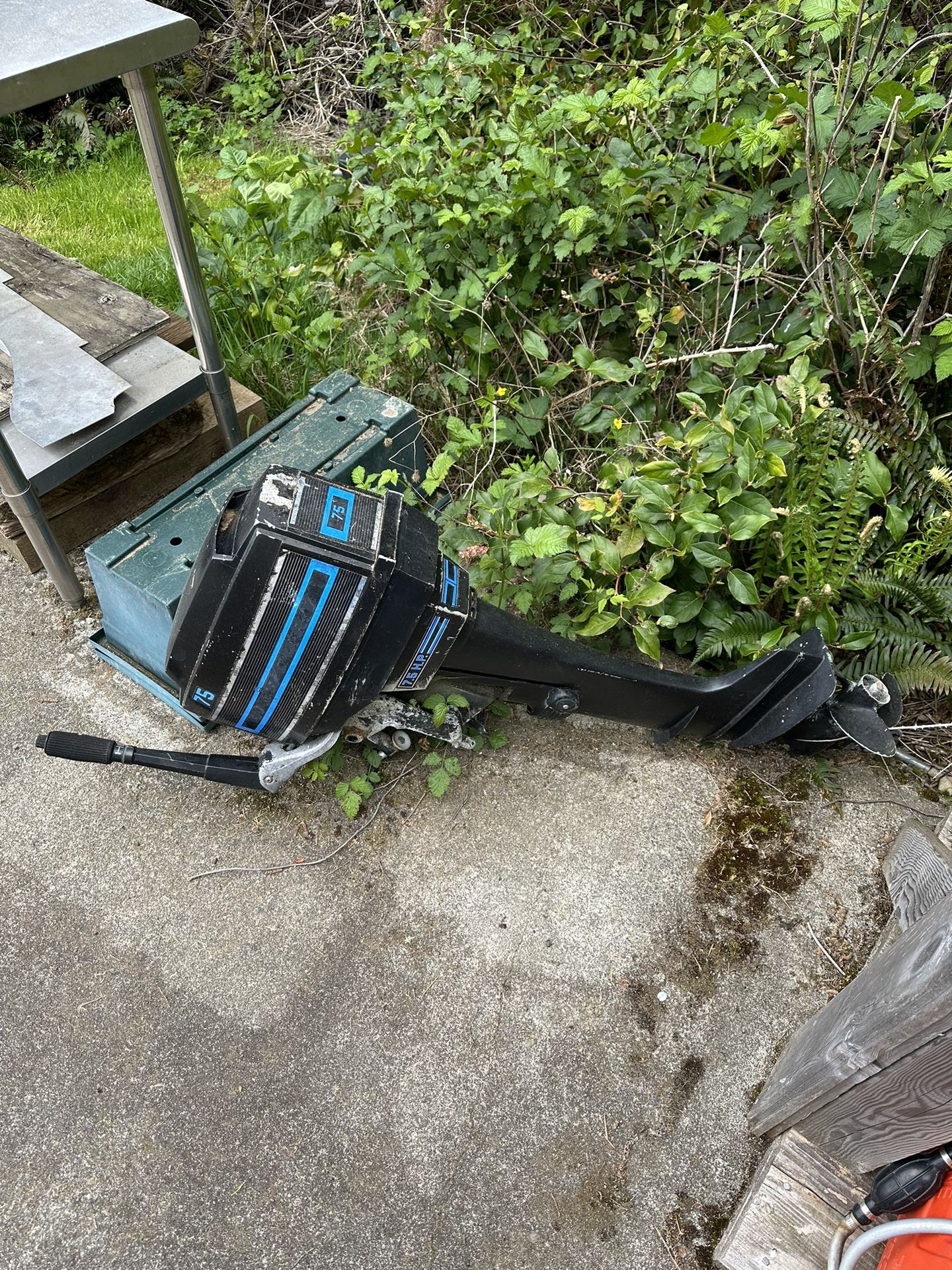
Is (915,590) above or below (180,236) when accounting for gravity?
below

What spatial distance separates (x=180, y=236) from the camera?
2.07 meters

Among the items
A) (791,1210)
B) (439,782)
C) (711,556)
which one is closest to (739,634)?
(711,556)

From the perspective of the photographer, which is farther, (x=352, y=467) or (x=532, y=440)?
(x=532, y=440)

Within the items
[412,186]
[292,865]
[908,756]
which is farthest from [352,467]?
[908,756]

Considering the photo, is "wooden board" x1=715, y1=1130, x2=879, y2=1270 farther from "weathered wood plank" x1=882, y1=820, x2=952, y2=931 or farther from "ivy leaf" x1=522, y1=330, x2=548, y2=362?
"ivy leaf" x1=522, y1=330, x2=548, y2=362

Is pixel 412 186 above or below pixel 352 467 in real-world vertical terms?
above

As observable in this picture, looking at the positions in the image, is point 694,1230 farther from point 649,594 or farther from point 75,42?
point 75,42

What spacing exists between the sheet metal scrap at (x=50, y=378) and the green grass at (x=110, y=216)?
0.87 meters

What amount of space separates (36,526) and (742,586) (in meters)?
1.77

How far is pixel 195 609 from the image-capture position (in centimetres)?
135

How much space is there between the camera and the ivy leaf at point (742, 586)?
2.03 meters

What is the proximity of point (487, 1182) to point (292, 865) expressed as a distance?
2.49 ft

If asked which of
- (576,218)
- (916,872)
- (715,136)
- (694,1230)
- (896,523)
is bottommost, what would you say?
(694,1230)

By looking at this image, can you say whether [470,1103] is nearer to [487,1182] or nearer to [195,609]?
[487,1182]
